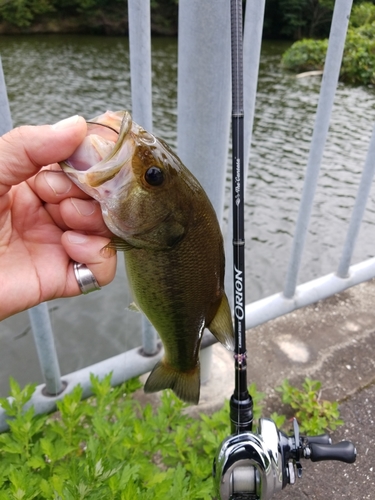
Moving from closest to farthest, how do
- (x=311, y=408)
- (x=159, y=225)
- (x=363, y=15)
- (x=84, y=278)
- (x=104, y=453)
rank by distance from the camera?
(x=159, y=225) < (x=84, y=278) < (x=104, y=453) < (x=311, y=408) < (x=363, y=15)

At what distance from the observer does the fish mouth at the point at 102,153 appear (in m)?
1.12

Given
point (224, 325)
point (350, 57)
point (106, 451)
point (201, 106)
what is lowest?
point (350, 57)

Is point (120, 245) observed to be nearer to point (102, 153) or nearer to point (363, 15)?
point (102, 153)

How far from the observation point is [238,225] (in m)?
1.71

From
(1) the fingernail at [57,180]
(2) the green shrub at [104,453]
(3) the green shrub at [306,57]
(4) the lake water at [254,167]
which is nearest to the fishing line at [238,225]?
(2) the green shrub at [104,453]

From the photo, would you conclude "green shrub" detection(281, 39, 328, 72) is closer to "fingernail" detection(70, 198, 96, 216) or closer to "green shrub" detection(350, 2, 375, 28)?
"green shrub" detection(350, 2, 375, 28)

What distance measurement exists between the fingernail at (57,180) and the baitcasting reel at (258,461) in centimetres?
103

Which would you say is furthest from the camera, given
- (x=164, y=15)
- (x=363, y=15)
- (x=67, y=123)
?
(x=164, y=15)

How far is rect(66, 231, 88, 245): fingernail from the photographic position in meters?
1.35

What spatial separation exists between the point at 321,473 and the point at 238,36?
86.8 inches

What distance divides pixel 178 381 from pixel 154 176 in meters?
0.83

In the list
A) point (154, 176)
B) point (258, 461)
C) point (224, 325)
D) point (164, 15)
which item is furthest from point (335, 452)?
point (164, 15)

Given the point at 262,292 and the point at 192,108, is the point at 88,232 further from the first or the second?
the point at 262,292

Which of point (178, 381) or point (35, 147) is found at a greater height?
point (35, 147)
